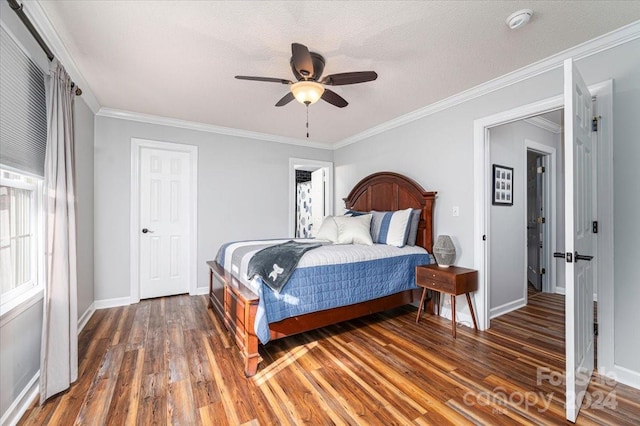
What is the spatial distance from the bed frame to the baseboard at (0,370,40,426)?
1.26 meters

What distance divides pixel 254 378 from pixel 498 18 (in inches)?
118

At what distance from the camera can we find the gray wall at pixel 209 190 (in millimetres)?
3527

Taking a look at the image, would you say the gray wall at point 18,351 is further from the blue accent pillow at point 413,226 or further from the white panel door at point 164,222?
the blue accent pillow at point 413,226

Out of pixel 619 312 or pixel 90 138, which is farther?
pixel 90 138

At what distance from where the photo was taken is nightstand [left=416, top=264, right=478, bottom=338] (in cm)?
269

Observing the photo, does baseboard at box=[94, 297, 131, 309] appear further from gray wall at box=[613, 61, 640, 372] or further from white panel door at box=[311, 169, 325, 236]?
gray wall at box=[613, 61, 640, 372]

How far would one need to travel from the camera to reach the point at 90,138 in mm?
3324

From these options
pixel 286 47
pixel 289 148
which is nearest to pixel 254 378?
pixel 286 47

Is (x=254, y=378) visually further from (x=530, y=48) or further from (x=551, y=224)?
(x=551, y=224)

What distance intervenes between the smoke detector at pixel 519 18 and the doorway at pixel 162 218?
12.5 ft

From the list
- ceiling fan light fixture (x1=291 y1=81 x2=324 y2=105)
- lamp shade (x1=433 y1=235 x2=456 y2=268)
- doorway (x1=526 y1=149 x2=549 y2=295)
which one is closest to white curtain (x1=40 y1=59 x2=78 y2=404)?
ceiling fan light fixture (x1=291 y1=81 x2=324 y2=105)

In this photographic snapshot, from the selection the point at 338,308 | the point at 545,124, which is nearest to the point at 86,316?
the point at 338,308

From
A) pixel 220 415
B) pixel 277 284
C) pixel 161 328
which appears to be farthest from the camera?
pixel 161 328

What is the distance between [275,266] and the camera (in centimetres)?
225
